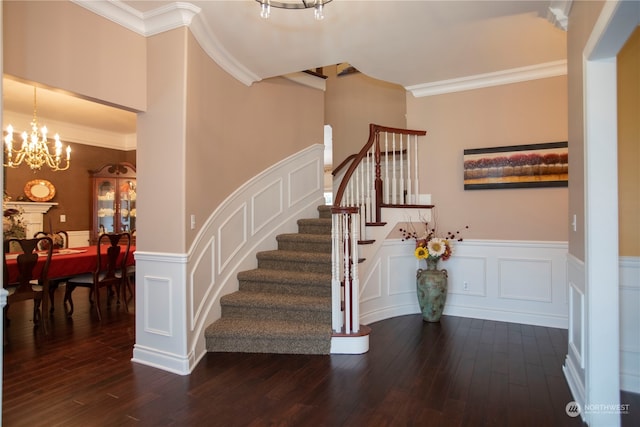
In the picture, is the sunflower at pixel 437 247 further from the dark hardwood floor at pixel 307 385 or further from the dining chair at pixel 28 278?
the dining chair at pixel 28 278

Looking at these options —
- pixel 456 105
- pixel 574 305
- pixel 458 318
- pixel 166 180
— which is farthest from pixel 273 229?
pixel 574 305

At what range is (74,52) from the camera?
253 cm

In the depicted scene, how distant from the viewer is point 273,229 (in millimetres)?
4371

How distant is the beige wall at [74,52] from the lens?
222 centimetres

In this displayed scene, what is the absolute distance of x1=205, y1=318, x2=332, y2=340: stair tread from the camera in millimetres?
3129

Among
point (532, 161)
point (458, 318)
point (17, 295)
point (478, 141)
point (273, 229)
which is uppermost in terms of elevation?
point (478, 141)

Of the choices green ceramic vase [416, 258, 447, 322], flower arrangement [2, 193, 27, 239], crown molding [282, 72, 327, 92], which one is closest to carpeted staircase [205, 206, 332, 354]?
green ceramic vase [416, 258, 447, 322]

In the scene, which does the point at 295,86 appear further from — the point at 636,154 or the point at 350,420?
the point at 350,420

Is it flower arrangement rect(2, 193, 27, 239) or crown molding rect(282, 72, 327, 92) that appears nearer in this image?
crown molding rect(282, 72, 327, 92)

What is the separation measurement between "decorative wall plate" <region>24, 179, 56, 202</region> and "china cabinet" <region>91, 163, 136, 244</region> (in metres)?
0.70

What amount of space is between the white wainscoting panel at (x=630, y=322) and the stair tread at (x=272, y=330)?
2.19 metres

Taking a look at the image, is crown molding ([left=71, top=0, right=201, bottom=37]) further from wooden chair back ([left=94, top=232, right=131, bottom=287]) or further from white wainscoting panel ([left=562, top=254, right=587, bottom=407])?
white wainscoting panel ([left=562, top=254, right=587, bottom=407])

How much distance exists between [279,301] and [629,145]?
3039mm

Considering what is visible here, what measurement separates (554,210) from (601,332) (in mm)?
2244
